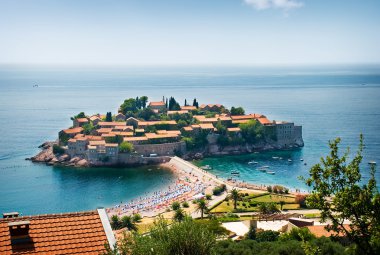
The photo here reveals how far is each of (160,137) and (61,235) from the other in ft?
203

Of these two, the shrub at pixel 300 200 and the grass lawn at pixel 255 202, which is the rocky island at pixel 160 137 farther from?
the shrub at pixel 300 200

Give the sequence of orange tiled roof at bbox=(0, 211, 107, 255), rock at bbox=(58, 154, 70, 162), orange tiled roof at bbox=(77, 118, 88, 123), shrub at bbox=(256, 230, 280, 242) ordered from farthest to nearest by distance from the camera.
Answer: orange tiled roof at bbox=(77, 118, 88, 123), rock at bbox=(58, 154, 70, 162), shrub at bbox=(256, 230, 280, 242), orange tiled roof at bbox=(0, 211, 107, 255)

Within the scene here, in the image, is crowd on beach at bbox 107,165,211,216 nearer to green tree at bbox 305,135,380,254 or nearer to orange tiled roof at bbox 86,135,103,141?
orange tiled roof at bbox 86,135,103,141

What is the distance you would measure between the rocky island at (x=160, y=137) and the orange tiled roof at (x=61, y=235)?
56.6 metres

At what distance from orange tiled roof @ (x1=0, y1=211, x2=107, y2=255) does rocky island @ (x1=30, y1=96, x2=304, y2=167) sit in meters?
56.6

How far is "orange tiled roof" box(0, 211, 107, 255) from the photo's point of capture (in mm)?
12305

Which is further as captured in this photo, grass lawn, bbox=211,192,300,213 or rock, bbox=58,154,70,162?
rock, bbox=58,154,70,162

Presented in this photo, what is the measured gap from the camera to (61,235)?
1279 centimetres

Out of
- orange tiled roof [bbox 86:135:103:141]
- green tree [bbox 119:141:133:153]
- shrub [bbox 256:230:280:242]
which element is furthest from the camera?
orange tiled roof [bbox 86:135:103:141]

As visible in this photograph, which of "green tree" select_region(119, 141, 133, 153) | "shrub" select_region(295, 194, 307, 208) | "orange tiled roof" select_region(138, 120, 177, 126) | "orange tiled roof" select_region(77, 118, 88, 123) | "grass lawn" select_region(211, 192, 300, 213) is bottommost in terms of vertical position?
"grass lawn" select_region(211, 192, 300, 213)

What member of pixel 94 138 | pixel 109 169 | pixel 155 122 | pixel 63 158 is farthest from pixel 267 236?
pixel 155 122

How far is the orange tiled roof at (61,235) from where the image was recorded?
40.4 feet

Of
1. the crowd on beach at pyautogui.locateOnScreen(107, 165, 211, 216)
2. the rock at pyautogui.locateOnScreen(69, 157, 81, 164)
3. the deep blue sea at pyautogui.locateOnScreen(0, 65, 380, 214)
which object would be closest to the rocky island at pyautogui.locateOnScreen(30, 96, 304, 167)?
the rock at pyautogui.locateOnScreen(69, 157, 81, 164)

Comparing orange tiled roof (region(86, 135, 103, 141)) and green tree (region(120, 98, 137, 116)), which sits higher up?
green tree (region(120, 98, 137, 116))
